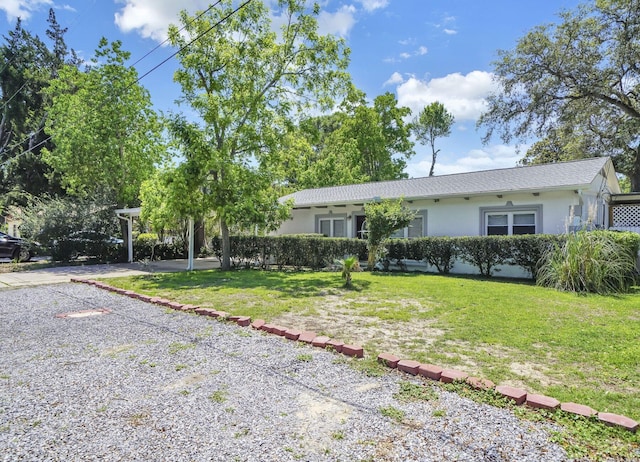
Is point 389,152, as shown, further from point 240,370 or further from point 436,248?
point 240,370

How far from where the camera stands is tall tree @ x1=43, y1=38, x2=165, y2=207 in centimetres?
1812

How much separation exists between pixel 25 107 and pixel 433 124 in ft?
117

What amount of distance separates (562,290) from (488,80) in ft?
55.9

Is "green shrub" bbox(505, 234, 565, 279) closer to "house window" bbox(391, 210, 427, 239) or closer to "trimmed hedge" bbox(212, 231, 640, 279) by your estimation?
"trimmed hedge" bbox(212, 231, 640, 279)

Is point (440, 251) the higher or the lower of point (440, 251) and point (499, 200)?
the lower

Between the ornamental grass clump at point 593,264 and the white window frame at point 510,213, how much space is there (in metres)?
2.90

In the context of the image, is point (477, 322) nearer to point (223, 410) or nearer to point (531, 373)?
point (531, 373)

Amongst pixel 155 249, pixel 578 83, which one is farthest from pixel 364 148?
pixel 155 249

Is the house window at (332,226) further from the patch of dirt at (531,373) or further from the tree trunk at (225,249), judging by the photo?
the patch of dirt at (531,373)

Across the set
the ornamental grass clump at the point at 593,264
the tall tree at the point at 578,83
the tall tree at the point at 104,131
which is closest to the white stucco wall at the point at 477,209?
the ornamental grass clump at the point at 593,264

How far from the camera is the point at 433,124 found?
39.4 meters

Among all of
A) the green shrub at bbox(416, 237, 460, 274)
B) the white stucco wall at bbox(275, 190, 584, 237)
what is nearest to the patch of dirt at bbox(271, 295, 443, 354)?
the green shrub at bbox(416, 237, 460, 274)

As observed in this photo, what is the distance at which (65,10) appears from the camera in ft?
Answer: 36.9

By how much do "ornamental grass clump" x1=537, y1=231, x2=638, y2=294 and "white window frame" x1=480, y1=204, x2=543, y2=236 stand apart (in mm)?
2899
